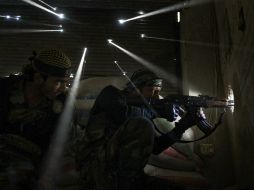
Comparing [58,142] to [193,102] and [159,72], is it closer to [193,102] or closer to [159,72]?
[193,102]

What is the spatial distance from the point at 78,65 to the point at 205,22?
1.95 metres

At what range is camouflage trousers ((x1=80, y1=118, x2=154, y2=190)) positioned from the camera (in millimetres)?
2468

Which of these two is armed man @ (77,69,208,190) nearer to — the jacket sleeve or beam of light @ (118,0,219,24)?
the jacket sleeve

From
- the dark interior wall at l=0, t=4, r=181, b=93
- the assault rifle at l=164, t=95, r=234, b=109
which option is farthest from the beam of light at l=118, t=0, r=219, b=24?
the assault rifle at l=164, t=95, r=234, b=109

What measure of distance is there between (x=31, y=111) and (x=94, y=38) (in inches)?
104

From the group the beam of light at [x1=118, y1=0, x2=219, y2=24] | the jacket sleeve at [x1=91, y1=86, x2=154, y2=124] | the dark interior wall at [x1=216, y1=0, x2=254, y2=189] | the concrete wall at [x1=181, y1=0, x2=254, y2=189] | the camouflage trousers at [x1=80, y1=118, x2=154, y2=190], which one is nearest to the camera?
the camouflage trousers at [x1=80, y1=118, x2=154, y2=190]

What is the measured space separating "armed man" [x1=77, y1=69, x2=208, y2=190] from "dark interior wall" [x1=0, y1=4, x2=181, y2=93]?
1.79 m

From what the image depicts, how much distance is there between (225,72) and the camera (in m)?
4.25

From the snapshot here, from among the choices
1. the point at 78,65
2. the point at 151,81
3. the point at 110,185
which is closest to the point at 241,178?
the point at 151,81

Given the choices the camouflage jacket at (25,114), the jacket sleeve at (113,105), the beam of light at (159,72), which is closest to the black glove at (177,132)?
the jacket sleeve at (113,105)

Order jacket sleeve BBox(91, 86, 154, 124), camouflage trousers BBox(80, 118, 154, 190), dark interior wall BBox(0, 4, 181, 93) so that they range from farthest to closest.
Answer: dark interior wall BBox(0, 4, 181, 93), jacket sleeve BBox(91, 86, 154, 124), camouflage trousers BBox(80, 118, 154, 190)

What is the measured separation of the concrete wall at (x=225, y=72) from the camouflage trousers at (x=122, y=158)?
113cm

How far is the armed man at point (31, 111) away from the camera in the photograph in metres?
2.73

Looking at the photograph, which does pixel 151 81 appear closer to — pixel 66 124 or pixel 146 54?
pixel 66 124
